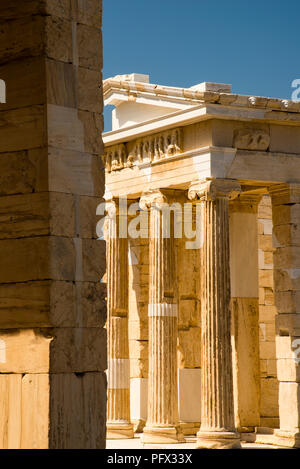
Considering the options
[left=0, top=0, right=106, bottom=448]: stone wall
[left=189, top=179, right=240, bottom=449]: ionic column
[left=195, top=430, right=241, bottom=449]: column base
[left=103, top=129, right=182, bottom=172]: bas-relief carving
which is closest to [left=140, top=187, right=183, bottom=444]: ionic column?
[left=103, top=129, right=182, bottom=172]: bas-relief carving

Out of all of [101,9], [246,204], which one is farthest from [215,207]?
[101,9]

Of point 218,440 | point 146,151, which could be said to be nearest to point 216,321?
point 218,440

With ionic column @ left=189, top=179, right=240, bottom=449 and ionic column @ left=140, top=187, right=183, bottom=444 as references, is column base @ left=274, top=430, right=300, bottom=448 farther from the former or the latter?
ionic column @ left=140, top=187, right=183, bottom=444

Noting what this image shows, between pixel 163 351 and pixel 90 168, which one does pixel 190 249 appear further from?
pixel 90 168

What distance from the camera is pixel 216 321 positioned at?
22.0 metres

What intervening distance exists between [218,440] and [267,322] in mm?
4972

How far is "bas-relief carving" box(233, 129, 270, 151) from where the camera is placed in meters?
22.5

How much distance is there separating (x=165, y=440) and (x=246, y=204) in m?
5.99

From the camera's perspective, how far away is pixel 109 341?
83.1ft

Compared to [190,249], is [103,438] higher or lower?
lower

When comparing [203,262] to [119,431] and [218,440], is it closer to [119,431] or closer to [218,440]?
[218,440]
